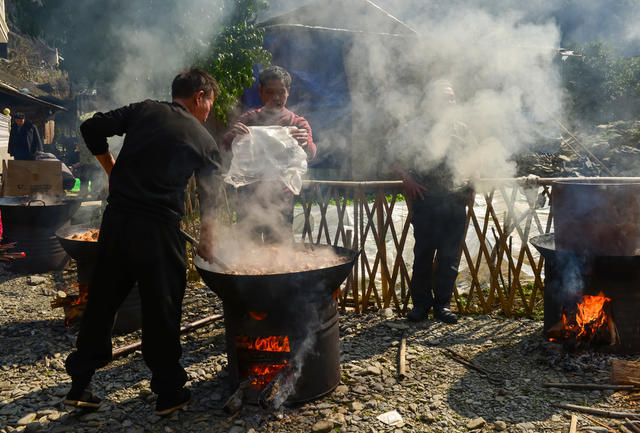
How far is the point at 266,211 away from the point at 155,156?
163 cm

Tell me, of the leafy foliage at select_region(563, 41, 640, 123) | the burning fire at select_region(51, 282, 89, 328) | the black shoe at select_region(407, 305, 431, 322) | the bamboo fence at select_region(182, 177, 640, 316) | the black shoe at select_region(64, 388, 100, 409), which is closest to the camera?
the black shoe at select_region(64, 388, 100, 409)

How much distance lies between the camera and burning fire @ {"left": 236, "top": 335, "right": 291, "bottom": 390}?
332 centimetres

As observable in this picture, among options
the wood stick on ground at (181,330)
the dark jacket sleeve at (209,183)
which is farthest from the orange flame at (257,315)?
the wood stick on ground at (181,330)

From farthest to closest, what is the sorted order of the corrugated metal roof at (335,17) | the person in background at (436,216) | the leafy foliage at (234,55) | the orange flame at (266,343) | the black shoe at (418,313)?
the corrugated metal roof at (335,17)
the leafy foliage at (234,55)
the black shoe at (418,313)
the person in background at (436,216)
the orange flame at (266,343)

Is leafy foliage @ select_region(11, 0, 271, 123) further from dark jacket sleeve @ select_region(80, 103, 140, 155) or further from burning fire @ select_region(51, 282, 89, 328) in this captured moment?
dark jacket sleeve @ select_region(80, 103, 140, 155)

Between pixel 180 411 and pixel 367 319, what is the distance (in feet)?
8.11

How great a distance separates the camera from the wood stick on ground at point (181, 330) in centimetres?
417

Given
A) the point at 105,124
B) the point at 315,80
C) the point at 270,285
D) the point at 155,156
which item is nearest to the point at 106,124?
the point at 105,124

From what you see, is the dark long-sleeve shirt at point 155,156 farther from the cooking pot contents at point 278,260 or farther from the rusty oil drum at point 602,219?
the rusty oil drum at point 602,219

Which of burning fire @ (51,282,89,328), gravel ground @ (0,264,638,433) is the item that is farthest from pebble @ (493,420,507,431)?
burning fire @ (51,282,89,328)

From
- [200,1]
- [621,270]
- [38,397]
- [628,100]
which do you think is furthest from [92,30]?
[628,100]

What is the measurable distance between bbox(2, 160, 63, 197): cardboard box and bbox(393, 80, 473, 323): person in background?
6227 mm

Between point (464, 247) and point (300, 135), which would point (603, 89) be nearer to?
point (464, 247)

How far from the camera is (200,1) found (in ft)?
30.3
